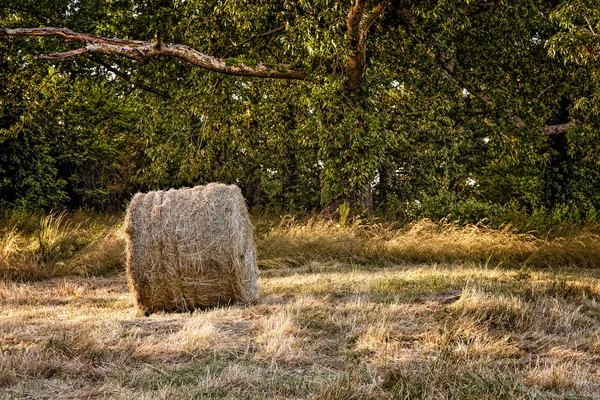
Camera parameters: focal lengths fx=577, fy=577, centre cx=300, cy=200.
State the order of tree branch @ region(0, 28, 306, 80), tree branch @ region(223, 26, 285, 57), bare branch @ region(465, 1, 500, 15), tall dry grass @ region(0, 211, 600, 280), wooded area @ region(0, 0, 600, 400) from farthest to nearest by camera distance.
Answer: bare branch @ region(465, 1, 500, 15), tree branch @ region(223, 26, 285, 57), tree branch @ region(0, 28, 306, 80), tall dry grass @ region(0, 211, 600, 280), wooded area @ region(0, 0, 600, 400)

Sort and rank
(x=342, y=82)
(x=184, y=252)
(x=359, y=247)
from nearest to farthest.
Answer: (x=184, y=252), (x=342, y=82), (x=359, y=247)

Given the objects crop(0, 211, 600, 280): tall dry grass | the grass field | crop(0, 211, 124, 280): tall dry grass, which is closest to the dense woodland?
crop(0, 211, 600, 280): tall dry grass

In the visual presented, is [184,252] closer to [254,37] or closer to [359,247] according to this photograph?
[359,247]

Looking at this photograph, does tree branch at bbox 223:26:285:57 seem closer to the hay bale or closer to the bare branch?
the bare branch

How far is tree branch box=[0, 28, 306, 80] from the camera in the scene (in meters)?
11.4

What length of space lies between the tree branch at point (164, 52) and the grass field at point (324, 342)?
4990 mm

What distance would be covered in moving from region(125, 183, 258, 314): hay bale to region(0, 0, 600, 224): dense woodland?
175 inches

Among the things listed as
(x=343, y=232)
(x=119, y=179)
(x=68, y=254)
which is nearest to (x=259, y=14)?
(x=343, y=232)

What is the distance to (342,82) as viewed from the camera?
1080 cm

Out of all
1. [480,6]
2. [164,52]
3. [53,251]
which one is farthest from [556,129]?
[53,251]

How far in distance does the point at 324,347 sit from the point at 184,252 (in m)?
2.40

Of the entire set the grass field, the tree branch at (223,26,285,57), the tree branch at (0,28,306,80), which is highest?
the tree branch at (223,26,285,57)

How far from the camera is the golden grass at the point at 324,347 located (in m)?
3.26

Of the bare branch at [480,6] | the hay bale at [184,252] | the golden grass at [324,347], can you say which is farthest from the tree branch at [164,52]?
the golden grass at [324,347]
